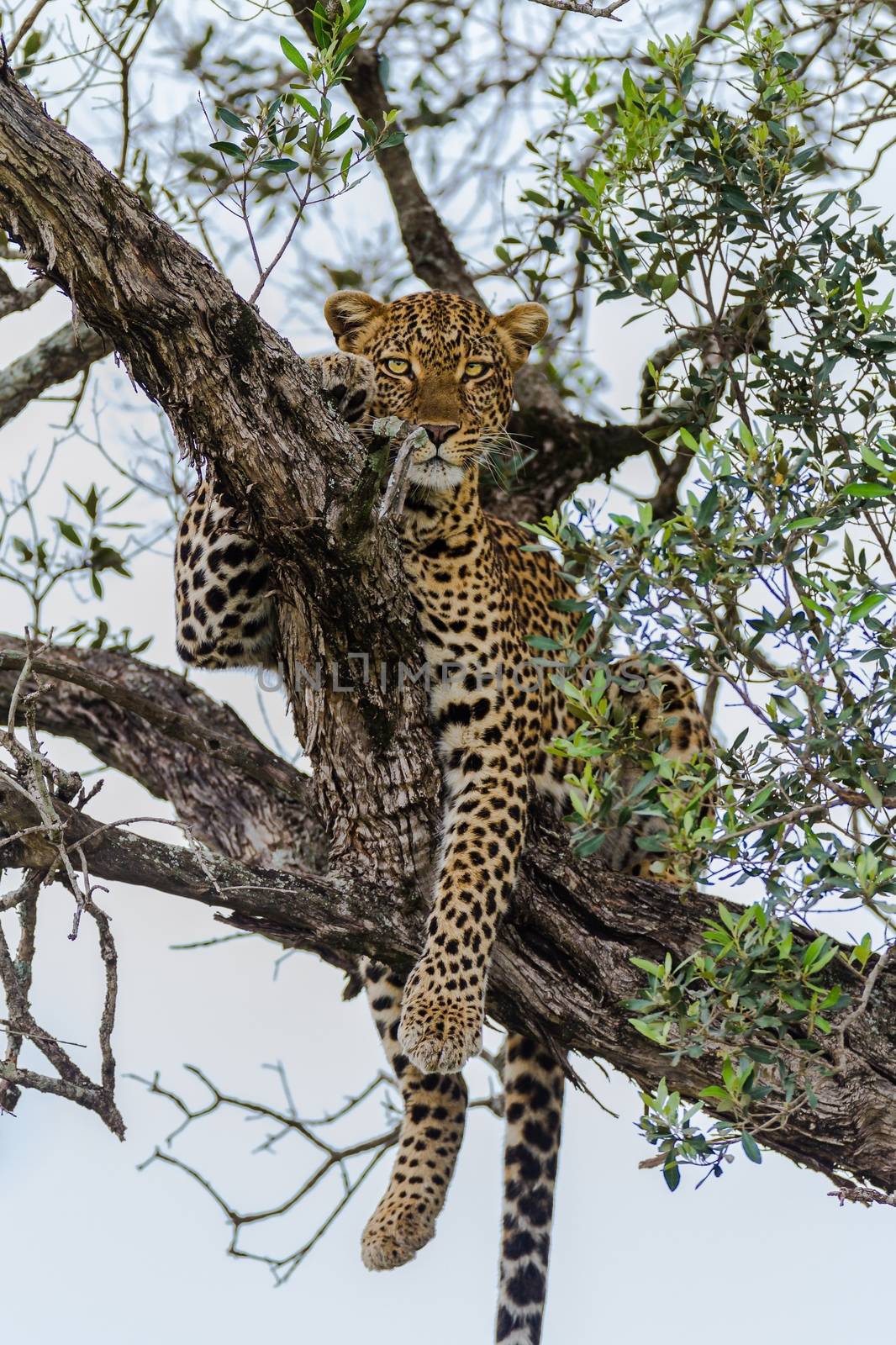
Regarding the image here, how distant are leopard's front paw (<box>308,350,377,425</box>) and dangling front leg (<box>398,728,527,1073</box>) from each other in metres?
1.36

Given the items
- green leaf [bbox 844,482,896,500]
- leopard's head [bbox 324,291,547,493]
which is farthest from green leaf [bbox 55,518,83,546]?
green leaf [bbox 844,482,896,500]

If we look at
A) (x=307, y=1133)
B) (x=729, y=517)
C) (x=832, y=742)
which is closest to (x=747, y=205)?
(x=729, y=517)

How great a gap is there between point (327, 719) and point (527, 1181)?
7.17 feet

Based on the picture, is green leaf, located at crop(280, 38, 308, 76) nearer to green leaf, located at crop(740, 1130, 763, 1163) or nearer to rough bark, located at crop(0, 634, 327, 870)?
rough bark, located at crop(0, 634, 327, 870)

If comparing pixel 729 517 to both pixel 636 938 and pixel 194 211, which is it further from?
pixel 194 211

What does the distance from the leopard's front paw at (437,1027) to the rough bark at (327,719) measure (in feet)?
0.62

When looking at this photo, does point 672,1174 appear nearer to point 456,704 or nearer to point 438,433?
point 456,704

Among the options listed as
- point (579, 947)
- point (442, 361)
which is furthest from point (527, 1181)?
point (442, 361)

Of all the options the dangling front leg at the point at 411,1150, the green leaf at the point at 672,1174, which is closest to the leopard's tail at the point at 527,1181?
the dangling front leg at the point at 411,1150

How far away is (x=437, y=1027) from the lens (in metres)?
5.79

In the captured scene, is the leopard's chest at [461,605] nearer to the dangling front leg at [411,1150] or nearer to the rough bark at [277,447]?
the rough bark at [277,447]

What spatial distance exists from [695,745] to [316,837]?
167 cm

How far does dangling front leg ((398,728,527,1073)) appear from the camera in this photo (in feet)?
19.0

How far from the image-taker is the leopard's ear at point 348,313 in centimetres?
700
